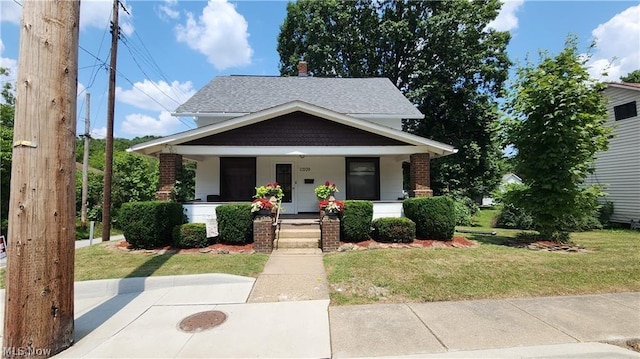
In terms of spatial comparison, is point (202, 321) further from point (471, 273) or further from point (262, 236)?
point (471, 273)

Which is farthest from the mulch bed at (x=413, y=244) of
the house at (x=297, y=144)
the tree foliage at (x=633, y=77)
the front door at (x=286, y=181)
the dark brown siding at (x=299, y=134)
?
the tree foliage at (x=633, y=77)

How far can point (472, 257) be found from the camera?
692 centimetres

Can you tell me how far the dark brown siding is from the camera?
9.80m

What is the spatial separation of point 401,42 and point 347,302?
23.1 metres

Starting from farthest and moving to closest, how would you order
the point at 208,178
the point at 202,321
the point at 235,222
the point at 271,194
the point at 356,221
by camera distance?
the point at 208,178 < the point at 271,194 < the point at 356,221 < the point at 235,222 < the point at 202,321

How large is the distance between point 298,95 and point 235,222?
8.09 m

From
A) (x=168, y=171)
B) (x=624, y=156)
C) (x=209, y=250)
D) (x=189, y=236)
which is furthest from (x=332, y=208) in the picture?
→ (x=624, y=156)

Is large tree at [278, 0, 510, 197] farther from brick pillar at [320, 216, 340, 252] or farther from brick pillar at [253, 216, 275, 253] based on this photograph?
brick pillar at [253, 216, 275, 253]

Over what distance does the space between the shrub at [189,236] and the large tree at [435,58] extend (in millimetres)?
15232

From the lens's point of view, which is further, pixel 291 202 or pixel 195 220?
pixel 291 202

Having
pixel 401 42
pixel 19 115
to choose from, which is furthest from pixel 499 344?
pixel 401 42

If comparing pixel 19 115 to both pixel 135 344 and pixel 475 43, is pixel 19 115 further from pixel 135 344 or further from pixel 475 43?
pixel 475 43

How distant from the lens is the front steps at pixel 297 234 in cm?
838

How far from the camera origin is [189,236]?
8023 millimetres
